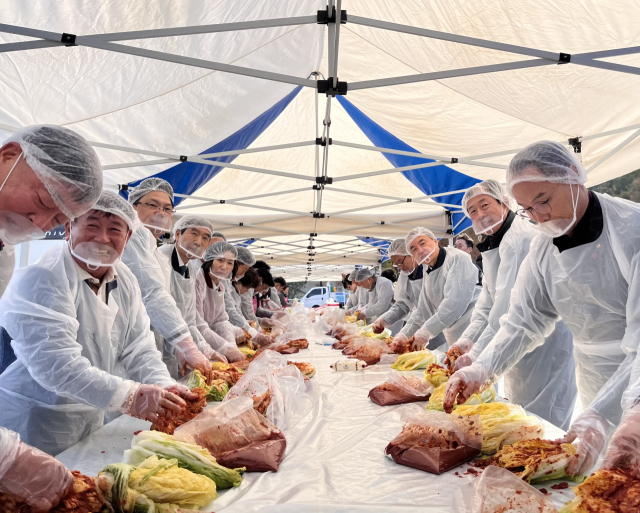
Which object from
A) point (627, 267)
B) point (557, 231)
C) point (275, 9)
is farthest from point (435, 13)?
point (627, 267)

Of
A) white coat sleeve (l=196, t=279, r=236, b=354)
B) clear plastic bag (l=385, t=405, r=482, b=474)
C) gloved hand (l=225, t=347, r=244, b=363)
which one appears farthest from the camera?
white coat sleeve (l=196, t=279, r=236, b=354)

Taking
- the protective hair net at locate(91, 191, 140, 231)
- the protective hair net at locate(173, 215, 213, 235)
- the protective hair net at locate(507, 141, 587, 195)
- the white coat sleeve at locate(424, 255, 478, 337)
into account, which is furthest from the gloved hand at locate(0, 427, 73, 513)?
the white coat sleeve at locate(424, 255, 478, 337)

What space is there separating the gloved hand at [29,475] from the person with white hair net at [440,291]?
3.76m

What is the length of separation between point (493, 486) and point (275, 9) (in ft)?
12.5

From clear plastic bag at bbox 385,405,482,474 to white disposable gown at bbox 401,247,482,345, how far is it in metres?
2.90

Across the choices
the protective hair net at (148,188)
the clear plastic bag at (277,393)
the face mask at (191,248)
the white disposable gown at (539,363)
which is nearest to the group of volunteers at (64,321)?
the clear plastic bag at (277,393)

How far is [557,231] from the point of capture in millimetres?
2178

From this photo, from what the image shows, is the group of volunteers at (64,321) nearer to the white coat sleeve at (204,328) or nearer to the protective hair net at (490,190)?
the white coat sleeve at (204,328)

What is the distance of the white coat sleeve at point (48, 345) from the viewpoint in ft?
6.41

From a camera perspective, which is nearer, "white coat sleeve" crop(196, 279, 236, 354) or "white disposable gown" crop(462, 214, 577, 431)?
"white disposable gown" crop(462, 214, 577, 431)

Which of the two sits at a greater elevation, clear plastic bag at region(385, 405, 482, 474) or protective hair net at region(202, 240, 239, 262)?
protective hair net at region(202, 240, 239, 262)

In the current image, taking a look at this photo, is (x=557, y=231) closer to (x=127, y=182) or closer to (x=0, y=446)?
(x=0, y=446)

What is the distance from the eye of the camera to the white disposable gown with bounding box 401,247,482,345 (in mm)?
4867

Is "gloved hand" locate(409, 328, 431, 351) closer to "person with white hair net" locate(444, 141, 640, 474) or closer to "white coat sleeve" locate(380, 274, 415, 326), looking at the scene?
"person with white hair net" locate(444, 141, 640, 474)
